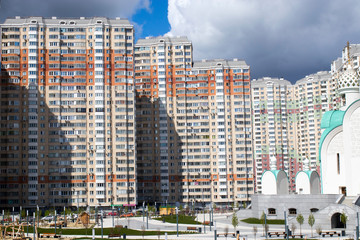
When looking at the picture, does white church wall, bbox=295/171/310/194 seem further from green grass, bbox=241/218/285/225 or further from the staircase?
green grass, bbox=241/218/285/225

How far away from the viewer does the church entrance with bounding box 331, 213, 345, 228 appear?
2584 inches


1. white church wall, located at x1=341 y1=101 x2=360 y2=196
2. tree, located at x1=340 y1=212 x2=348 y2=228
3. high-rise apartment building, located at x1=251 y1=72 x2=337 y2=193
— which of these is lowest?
tree, located at x1=340 y1=212 x2=348 y2=228

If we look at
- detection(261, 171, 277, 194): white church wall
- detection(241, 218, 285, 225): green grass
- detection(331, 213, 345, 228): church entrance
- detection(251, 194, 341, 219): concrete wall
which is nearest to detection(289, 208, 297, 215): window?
detection(251, 194, 341, 219): concrete wall

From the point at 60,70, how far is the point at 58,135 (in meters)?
15.0

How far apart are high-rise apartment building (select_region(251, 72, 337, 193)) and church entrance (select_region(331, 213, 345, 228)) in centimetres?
11733

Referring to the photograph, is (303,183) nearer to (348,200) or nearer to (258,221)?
(348,200)

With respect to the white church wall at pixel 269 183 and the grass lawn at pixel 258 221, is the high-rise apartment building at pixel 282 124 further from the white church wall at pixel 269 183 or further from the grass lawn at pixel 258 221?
the grass lawn at pixel 258 221

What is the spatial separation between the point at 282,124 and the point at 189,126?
66.9 meters

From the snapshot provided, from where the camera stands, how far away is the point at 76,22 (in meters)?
118

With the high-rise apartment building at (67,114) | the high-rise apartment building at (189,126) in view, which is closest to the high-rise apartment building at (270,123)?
the high-rise apartment building at (189,126)

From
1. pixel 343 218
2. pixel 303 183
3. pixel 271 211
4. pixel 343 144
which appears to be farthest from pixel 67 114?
pixel 343 218

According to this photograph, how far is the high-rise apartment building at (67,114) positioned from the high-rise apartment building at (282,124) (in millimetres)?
84151

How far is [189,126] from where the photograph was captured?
13088 centimetres

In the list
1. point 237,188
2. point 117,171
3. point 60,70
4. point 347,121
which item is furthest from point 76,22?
point 347,121
